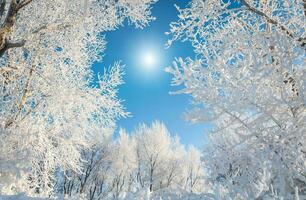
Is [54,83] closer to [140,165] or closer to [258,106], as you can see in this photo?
[258,106]

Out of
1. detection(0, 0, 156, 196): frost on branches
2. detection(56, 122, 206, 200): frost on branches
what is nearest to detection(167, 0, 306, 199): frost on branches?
detection(0, 0, 156, 196): frost on branches

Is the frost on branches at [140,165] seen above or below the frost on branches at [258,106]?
above

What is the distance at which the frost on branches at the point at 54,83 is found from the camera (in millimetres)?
7590

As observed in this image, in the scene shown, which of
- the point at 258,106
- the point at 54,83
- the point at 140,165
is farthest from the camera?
the point at 140,165

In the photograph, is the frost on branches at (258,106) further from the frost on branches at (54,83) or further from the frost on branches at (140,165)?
the frost on branches at (140,165)

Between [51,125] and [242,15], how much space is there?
5084mm

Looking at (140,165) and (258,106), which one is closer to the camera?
(258,106)

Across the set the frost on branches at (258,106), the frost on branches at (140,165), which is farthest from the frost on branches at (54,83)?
the frost on branches at (140,165)

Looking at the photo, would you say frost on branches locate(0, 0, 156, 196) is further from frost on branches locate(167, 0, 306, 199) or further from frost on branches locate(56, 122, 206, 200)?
frost on branches locate(56, 122, 206, 200)

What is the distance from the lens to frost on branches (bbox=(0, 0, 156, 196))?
7590mm

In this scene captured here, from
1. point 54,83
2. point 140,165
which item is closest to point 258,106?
point 54,83

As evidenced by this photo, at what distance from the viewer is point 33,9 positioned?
27.2 feet

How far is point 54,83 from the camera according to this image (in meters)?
7.59

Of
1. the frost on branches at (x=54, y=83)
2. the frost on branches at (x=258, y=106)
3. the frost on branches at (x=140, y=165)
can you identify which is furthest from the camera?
the frost on branches at (x=140, y=165)
